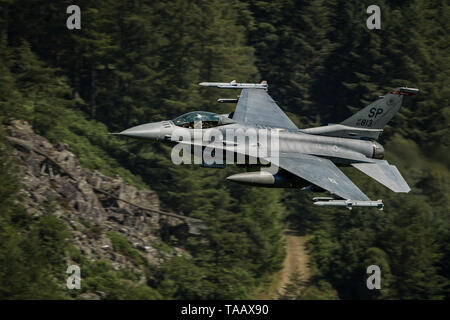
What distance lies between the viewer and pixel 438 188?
5850cm

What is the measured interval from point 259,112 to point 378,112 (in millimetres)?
5665

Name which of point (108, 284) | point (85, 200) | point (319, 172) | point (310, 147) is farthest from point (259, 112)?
point (85, 200)

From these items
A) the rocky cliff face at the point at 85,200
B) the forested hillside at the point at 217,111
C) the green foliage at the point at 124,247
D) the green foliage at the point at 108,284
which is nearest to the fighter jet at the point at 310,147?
the green foliage at the point at 108,284

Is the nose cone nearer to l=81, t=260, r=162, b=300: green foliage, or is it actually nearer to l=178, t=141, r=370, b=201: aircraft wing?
l=178, t=141, r=370, b=201: aircraft wing

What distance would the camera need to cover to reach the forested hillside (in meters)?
55.5

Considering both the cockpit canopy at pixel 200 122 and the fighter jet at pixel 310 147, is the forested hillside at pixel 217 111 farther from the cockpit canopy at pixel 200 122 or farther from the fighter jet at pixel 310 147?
the cockpit canopy at pixel 200 122


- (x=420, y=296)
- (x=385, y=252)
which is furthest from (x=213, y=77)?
(x=420, y=296)

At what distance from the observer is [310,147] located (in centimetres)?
3291

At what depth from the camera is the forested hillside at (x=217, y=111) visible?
5550cm

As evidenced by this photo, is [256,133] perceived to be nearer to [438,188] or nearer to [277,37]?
[438,188]

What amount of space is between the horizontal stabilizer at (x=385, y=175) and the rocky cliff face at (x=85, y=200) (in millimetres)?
21702

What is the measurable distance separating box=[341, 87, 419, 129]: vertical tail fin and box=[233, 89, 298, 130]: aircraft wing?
9.37 ft

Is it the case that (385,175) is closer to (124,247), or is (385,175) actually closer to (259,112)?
(259,112)

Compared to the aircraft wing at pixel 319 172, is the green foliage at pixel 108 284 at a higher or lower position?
lower
